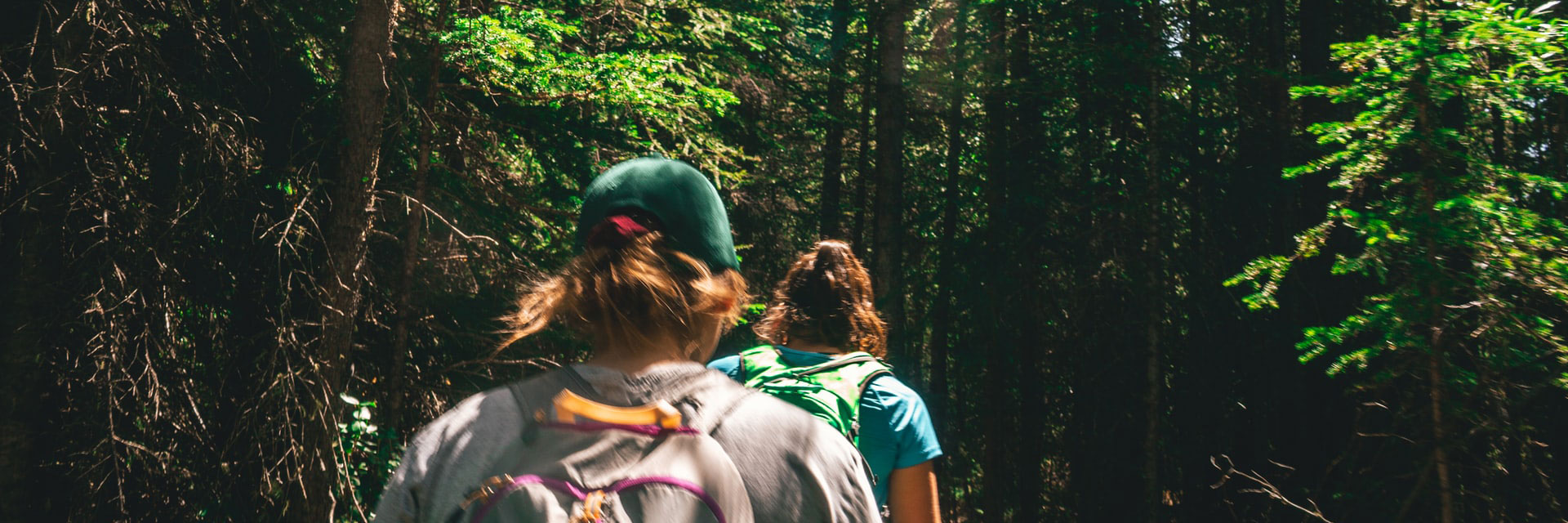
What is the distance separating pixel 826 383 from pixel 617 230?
1.51 meters

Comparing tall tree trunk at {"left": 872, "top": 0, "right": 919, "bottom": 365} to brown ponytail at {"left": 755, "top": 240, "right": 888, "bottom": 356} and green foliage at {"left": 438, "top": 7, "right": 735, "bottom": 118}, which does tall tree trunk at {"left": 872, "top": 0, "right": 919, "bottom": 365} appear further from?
brown ponytail at {"left": 755, "top": 240, "right": 888, "bottom": 356}

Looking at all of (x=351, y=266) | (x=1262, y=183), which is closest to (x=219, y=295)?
(x=351, y=266)

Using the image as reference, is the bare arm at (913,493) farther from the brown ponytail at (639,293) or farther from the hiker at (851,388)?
the brown ponytail at (639,293)

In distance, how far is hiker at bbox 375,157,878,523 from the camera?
1.21 m

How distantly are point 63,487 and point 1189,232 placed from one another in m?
13.4

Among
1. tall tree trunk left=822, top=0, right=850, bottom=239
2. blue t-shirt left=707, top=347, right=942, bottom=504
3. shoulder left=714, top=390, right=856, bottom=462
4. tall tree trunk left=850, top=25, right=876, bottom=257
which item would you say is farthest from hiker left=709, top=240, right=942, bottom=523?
tall tree trunk left=850, top=25, right=876, bottom=257

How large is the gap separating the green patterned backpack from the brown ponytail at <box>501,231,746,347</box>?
1282 mm

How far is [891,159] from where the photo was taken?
14016mm

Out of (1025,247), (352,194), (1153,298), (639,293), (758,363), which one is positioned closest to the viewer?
(639,293)

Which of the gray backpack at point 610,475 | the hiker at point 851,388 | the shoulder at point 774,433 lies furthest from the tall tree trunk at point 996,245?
the gray backpack at point 610,475

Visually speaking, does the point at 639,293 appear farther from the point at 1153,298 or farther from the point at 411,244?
the point at 1153,298

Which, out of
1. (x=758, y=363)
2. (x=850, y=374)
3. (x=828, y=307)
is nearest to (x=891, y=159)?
(x=828, y=307)

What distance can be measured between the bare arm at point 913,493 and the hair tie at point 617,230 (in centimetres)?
168

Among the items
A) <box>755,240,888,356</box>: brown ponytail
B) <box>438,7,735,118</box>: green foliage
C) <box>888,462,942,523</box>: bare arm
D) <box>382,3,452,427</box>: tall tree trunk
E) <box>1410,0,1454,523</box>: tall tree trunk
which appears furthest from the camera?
<box>382,3,452,427</box>: tall tree trunk
